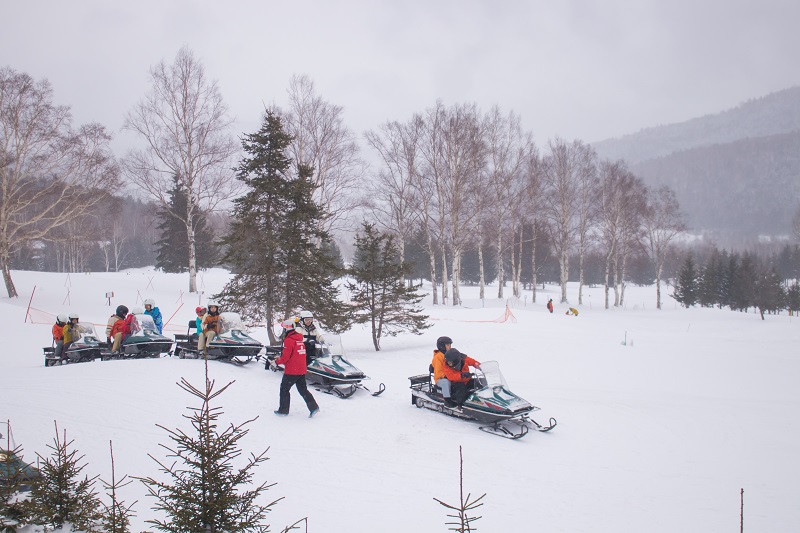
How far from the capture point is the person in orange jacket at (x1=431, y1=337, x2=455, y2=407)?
9.53 meters

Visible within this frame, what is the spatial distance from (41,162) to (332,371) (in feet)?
71.1

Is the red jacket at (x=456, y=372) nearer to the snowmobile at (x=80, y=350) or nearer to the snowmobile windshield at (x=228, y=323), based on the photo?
the snowmobile windshield at (x=228, y=323)

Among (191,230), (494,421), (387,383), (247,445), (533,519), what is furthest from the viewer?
(191,230)

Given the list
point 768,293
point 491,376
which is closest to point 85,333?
point 491,376

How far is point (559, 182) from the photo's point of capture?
35.1m

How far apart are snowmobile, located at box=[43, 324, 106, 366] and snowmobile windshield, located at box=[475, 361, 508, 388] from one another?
1083cm

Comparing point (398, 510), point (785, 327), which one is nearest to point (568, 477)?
point (398, 510)

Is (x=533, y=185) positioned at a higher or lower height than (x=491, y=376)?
higher

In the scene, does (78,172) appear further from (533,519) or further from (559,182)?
(559,182)

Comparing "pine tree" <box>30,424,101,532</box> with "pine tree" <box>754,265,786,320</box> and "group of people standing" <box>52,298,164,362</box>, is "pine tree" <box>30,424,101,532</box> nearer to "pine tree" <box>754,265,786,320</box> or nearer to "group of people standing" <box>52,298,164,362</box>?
"group of people standing" <box>52,298,164,362</box>

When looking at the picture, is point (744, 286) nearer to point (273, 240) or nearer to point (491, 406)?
point (491, 406)

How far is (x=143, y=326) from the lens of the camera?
523 inches

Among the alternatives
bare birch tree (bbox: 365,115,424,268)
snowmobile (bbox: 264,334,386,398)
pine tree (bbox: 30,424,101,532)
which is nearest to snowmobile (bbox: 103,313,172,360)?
snowmobile (bbox: 264,334,386,398)

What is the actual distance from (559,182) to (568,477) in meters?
31.1
